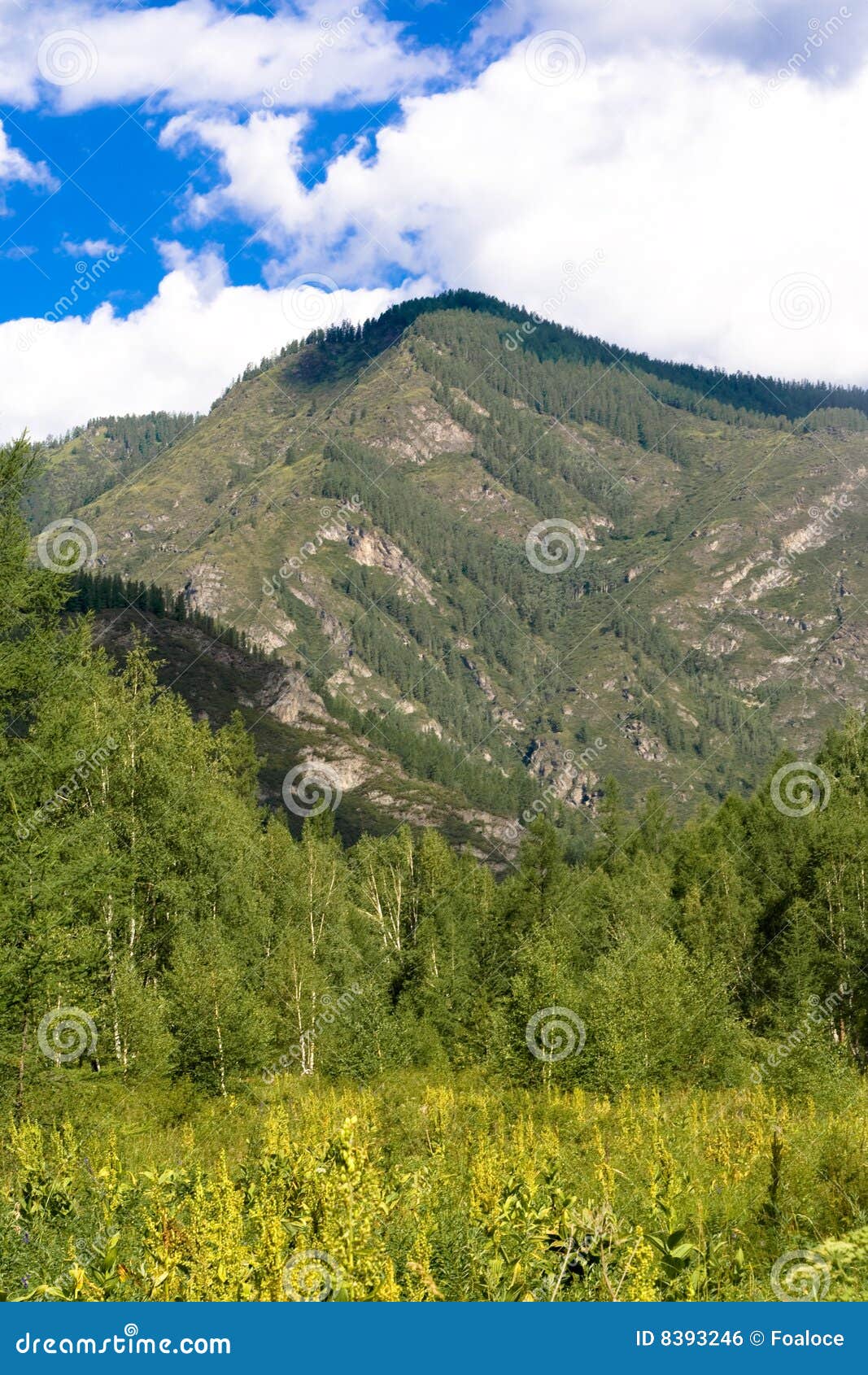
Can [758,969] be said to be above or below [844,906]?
below

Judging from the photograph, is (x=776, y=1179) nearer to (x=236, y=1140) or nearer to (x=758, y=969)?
(x=236, y=1140)

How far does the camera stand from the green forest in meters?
7.09

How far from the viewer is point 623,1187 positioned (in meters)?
11.7

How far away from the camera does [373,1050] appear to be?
1240 inches

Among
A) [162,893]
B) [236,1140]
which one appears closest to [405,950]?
[162,893]

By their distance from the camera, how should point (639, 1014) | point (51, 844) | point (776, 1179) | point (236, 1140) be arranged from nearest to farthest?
point (776, 1179) → point (51, 844) → point (236, 1140) → point (639, 1014)

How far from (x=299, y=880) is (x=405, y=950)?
10013 mm

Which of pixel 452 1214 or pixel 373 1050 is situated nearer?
pixel 452 1214

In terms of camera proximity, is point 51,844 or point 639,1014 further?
point 639,1014

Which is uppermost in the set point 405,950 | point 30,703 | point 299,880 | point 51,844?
point 30,703

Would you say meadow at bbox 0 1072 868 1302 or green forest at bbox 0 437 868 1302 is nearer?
meadow at bbox 0 1072 868 1302

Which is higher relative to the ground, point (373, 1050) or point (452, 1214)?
point (452, 1214)

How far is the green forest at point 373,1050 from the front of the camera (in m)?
7.09

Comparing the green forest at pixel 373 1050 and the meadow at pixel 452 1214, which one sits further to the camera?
the green forest at pixel 373 1050
